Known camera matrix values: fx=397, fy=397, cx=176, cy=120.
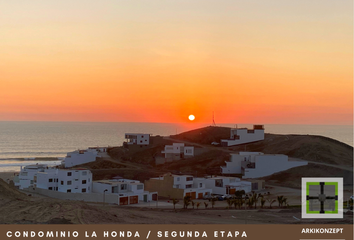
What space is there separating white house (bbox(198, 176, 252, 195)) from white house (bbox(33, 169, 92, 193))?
52.0 feet

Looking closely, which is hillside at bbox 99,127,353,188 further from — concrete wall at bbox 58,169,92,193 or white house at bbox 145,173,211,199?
concrete wall at bbox 58,169,92,193

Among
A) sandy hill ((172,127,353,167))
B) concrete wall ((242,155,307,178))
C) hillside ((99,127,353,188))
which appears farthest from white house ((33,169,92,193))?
sandy hill ((172,127,353,167))

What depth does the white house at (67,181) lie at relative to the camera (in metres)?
53.6

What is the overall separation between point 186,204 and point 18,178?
108 ft

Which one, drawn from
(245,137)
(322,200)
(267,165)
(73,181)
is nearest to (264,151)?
(245,137)

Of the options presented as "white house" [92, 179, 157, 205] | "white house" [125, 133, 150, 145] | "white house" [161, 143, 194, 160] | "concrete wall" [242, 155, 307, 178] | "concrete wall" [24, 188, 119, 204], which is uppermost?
"white house" [125, 133, 150, 145]

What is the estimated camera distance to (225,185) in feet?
180

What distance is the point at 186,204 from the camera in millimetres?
41000

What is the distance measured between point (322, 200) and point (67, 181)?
37969mm

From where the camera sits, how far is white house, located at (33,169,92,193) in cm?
5356

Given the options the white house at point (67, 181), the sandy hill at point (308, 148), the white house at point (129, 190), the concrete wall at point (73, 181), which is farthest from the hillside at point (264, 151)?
the white house at point (129, 190)

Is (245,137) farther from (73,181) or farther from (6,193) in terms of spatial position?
(6,193)
